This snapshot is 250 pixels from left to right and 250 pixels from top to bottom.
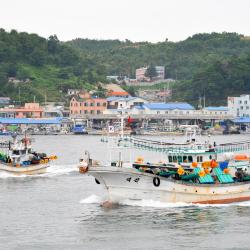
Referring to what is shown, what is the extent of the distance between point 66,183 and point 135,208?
19.8m

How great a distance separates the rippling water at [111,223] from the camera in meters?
54.5

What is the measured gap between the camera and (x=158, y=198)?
65625 mm

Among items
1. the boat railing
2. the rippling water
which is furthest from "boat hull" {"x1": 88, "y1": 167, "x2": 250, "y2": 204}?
the boat railing

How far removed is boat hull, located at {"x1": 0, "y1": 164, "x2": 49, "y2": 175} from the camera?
89875 mm

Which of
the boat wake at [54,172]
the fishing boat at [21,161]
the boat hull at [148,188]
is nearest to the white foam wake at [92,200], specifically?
the boat hull at [148,188]

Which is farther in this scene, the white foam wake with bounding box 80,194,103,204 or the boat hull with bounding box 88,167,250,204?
the white foam wake with bounding box 80,194,103,204

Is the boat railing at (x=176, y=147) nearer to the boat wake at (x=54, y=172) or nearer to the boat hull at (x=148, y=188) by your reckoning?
the boat hull at (x=148, y=188)

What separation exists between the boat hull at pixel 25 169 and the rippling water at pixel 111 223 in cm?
1393

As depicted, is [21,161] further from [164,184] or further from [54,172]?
[164,184]

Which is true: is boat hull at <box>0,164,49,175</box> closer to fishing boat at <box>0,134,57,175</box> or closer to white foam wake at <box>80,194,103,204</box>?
fishing boat at <box>0,134,57,175</box>

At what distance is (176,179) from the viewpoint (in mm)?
66125

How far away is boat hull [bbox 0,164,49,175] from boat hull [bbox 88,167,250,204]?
2458cm

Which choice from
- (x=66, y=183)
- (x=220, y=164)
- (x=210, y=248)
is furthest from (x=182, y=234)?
(x=66, y=183)

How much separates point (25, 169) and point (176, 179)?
89.6 ft
